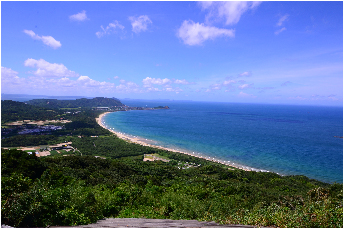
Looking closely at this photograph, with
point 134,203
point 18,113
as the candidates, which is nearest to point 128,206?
point 134,203

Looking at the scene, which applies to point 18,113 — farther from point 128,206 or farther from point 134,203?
point 128,206

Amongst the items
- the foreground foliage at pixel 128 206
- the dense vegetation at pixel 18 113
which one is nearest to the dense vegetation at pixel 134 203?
the foreground foliage at pixel 128 206

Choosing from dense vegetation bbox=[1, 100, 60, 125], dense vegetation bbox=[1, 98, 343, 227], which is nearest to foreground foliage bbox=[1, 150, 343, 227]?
dense vegetation bbox=[1, 98, 343, 227]

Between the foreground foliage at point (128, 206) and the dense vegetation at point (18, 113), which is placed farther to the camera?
the dense vegetation at point (18, 113)

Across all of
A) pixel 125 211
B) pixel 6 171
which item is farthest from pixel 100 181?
pixel 125 211

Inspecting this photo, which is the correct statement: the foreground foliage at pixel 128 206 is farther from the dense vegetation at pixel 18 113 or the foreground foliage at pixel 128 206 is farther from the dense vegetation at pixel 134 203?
the dense vegetation at pixel 18 113

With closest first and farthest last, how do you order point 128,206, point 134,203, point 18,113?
1. point 128,206
2. point 134,203
3. point 18,113

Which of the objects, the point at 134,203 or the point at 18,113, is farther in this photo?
the point at 18,113

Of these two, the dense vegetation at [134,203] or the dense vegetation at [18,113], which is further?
the dense vegetation at [18,113]

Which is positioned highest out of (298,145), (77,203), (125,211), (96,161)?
(77,203)

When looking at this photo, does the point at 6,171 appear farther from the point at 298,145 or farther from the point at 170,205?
the point at 298,145

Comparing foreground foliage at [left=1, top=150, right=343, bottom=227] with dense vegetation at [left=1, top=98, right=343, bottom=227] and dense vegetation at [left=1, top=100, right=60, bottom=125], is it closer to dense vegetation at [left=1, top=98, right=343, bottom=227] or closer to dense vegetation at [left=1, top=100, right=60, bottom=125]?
dense vegetation at [left=1, top=98, right=343, bottom=227]
